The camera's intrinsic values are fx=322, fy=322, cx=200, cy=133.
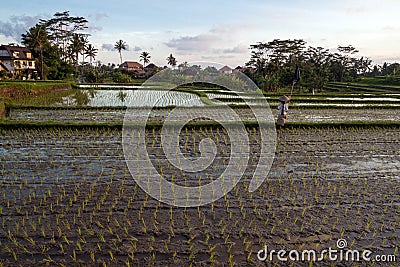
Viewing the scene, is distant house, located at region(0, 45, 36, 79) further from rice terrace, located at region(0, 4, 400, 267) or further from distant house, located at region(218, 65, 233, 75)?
distant house, located at region(218, 65, 233, 75)

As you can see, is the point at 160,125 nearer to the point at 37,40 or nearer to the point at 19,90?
the point at 19,90

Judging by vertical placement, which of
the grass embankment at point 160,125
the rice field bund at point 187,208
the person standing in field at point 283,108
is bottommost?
the rice field bund at point 187,208

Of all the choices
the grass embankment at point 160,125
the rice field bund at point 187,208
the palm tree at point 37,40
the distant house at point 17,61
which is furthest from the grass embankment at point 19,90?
the distant house at point 17,61

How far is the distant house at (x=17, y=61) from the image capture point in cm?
3034

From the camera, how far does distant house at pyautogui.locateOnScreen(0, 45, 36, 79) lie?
30344mm

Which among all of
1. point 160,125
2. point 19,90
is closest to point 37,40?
point 19,90

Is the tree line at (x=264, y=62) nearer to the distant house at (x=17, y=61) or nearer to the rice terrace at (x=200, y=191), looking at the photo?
the distant house at (x=17, y=61)

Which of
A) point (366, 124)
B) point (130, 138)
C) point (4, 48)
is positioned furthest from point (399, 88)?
point (4, 48)

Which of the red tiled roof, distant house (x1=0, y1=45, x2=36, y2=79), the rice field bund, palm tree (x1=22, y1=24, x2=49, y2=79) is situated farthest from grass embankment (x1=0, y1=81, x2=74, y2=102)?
the red tiled roof

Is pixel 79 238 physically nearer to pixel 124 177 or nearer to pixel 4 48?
pixel 124 177

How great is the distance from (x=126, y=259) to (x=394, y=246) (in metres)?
2.58

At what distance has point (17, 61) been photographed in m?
30.5

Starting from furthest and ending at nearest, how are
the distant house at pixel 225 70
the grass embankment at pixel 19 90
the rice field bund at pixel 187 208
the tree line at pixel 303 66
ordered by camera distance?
the tree line at pixel 303 66 → the grass embankment at pixel 19 90 → the distant house at pixel 225 70 → the rice field bund at pixel 187 208

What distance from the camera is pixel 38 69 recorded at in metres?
30.2
